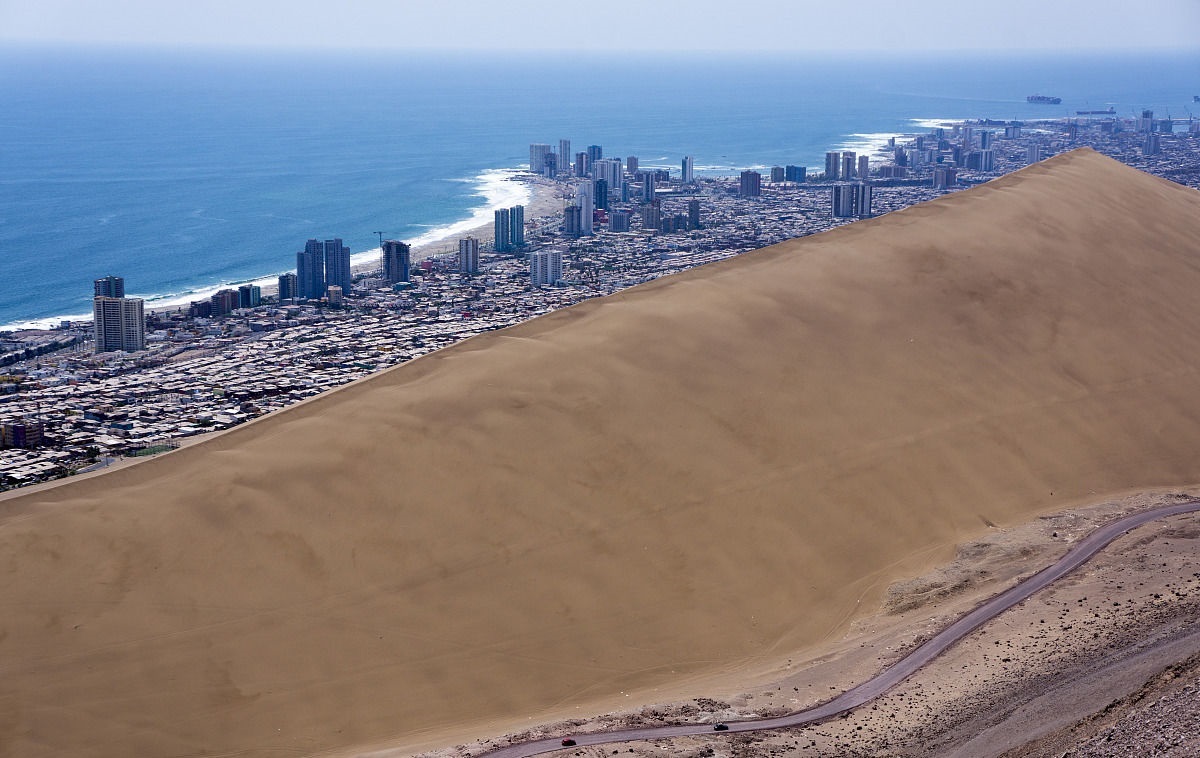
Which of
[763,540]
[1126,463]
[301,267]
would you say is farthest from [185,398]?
[1126,463]

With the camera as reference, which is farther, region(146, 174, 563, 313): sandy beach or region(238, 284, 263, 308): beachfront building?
region(146, 174, 563, 313): sandy beach

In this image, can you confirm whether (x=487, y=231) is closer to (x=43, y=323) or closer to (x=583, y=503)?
(x=43, y=323)

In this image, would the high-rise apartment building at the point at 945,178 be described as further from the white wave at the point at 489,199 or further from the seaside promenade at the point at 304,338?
the white wave at the point at 489,199

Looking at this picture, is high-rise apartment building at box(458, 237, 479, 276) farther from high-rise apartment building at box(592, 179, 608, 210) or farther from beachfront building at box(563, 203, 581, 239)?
high-rise apartment building at box(592, 179, 608, 210)

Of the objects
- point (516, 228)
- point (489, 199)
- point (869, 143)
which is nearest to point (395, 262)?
point (516, 228)

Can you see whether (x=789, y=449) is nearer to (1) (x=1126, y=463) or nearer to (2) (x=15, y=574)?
(1) (x=1126, y=463)

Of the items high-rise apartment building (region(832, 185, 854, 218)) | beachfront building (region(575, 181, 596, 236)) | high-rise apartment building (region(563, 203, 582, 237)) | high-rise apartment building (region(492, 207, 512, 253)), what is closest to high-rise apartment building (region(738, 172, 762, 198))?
high-rise apartment building (region(832, 185, 854, 218))
